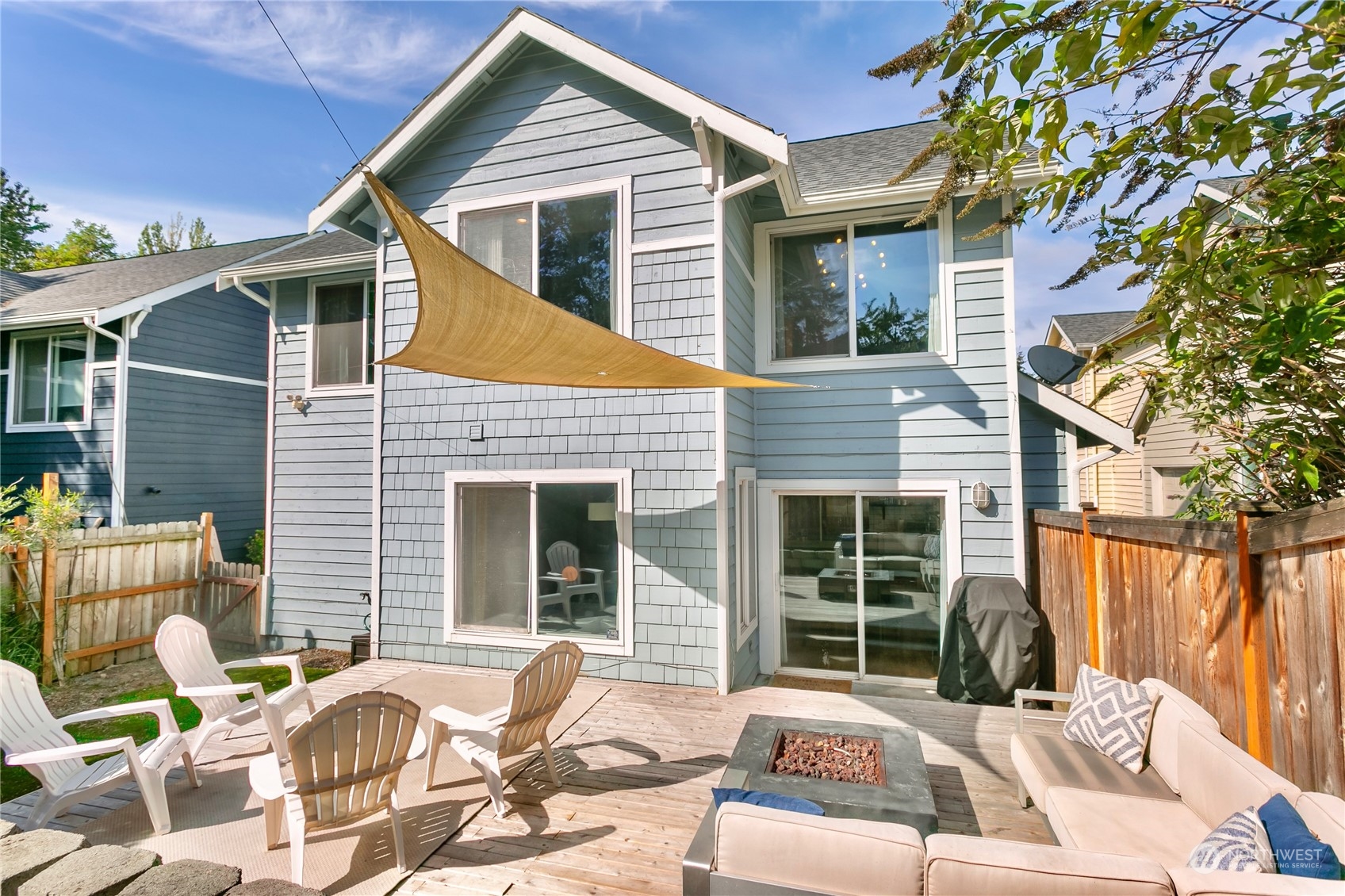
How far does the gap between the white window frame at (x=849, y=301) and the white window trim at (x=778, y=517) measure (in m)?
1.15

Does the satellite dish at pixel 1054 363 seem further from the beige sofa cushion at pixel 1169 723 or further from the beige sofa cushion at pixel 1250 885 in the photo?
the beige sofa cushion at pixel 1250 885

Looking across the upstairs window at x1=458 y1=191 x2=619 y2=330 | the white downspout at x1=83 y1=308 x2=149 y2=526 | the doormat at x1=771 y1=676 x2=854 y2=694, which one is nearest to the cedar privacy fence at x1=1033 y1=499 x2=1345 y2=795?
the doormat at x1=771 y1=676 x2=854 y2=694

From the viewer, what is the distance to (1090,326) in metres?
14.4

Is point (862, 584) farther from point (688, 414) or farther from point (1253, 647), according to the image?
point (1253, 647)

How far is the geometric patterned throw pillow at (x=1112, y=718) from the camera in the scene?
10.1 ft

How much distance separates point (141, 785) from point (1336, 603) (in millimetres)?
5195

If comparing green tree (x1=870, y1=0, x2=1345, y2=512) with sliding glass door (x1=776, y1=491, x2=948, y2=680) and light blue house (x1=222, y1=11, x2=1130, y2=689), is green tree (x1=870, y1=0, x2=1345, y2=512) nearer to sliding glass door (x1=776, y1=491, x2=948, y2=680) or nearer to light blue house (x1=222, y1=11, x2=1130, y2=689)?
light blue house (x1=222, y1=11, x2=1130, y2=689)

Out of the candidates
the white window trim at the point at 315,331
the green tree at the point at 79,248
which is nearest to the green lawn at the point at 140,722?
the white window trim at the point at 315,331

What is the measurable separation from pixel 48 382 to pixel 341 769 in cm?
1044

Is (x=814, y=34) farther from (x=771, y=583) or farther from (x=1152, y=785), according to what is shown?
(x=1152, y=785)

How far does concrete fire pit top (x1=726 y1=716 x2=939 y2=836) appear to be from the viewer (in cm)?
270

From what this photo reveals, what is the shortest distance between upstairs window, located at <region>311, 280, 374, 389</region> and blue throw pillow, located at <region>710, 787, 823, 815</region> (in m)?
6.74

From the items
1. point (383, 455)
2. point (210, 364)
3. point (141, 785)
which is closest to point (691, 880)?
point (141, 785)

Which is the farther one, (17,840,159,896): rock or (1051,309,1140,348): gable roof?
(1051,309,1140,348): gable roof
